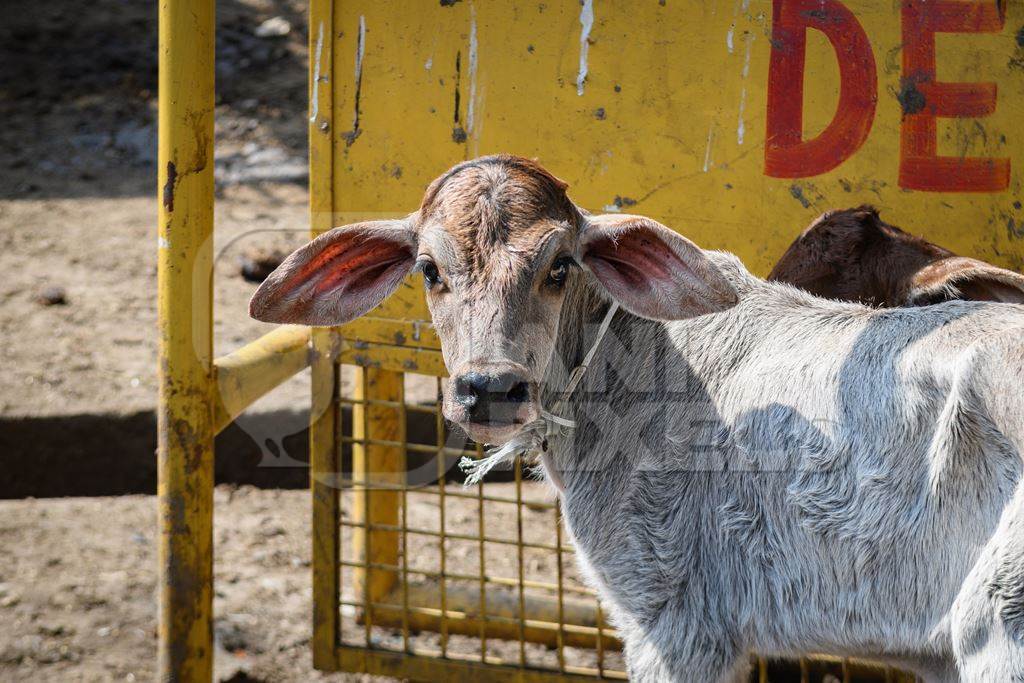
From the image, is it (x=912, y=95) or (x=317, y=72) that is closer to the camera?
(x=912, y=95)

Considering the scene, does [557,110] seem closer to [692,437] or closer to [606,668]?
[692,437]

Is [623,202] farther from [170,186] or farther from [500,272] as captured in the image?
[170,186]

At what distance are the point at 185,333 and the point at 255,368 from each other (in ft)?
1.02

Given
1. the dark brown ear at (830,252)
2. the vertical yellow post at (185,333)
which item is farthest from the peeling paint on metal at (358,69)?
the dark brown ear at (830,252)

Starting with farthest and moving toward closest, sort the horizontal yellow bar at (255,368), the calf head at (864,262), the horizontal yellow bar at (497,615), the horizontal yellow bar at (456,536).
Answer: the horizontal yellow bar at (497,615) → the horizontal yellow bar at (456,536) → the horizontal yellow bar at (255,368) → the calf head at (864,262)

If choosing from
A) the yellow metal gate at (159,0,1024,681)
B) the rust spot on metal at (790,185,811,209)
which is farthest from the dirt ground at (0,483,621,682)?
the rust spot on metal at (790,185,811,209)

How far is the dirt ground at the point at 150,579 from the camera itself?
14.5 feet

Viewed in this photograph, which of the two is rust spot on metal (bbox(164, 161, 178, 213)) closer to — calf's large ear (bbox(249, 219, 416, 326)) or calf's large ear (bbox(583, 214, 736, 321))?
calf's large ear (bbox(249, 219, 416, 326))

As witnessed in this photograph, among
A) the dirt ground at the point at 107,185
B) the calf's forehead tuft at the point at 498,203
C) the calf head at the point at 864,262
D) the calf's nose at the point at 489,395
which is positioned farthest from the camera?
the dirt ground at the point at 107,185

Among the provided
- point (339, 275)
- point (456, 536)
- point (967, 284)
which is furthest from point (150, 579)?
point (967, 284)

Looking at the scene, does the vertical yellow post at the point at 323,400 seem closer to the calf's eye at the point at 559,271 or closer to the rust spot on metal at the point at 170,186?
the rust spot on metal at the point at 170,186

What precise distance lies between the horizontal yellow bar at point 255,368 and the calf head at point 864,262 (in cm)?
159

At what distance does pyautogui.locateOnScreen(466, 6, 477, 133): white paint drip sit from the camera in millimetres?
3789

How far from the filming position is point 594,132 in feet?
12.4
